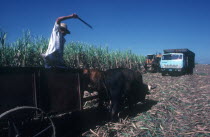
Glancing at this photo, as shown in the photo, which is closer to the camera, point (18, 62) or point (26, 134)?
point (26, 134)

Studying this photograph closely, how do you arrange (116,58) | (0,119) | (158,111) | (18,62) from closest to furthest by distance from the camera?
1. (0,119)
2. (158,111)
3. (18,62)
4. (116,58)

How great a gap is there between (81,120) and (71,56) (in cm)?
1043

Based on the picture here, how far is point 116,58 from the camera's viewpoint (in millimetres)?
23047

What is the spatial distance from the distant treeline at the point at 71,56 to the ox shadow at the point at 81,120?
232 inches

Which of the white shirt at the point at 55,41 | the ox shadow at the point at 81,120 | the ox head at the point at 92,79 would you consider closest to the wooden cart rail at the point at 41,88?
the ox head at the point at 92,79

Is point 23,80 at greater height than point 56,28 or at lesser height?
lesser

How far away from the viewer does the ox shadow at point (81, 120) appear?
17.5 ft

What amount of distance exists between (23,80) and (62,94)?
107 cm

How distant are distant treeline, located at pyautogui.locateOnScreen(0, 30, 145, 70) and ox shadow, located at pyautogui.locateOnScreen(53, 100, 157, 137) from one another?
589 centimetres

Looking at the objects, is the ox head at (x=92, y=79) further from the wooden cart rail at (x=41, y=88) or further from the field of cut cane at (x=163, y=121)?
the field of cut cane at (x=163, y=121)

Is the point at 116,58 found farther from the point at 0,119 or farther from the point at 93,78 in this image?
the point at 0,119

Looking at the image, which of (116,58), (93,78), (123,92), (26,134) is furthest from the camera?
(116,58)

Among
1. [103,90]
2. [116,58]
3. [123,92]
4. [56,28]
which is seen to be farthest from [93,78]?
[116,58]

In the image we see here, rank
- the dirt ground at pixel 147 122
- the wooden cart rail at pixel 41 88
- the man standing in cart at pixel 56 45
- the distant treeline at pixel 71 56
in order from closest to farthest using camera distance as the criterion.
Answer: the wooden cart rail at pixel 41 88
the man standing in cart at pixel 56 45
the dirt ground at pixel 147 122
the distant treeline at pixel 71 56
